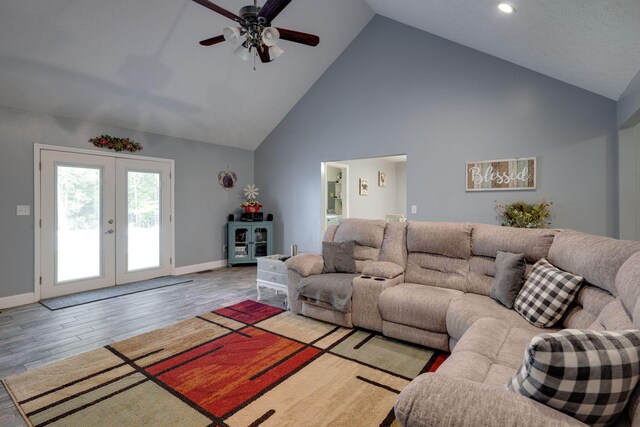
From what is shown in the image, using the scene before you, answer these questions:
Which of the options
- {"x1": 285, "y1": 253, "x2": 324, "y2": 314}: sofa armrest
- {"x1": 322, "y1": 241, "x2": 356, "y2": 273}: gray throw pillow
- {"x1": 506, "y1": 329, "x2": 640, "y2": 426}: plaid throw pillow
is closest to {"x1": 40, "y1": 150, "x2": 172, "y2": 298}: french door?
{"x1": 285, "y1": 253, "x2": 324, "y2": 314}: sofa armrest

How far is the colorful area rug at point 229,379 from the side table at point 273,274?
70 centimetres

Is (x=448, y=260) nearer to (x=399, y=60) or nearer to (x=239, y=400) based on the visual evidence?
(x=239, y=400)

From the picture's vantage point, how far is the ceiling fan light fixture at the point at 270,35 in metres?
2.71

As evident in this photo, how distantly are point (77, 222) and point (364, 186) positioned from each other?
17.9 ft

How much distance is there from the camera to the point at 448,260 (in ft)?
10.3

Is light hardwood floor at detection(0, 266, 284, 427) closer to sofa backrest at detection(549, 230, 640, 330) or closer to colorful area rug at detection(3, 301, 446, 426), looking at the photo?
colorful area rug at detection(3, 301, 446, 426)

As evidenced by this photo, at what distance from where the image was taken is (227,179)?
6512 mm

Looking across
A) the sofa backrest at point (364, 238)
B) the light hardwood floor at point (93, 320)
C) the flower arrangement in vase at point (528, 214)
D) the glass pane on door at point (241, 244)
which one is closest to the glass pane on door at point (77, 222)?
the light hardwood floor at point (93, 320)

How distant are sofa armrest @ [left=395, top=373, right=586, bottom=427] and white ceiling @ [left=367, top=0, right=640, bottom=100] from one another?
2.49m

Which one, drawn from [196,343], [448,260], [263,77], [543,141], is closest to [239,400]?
[196,343]

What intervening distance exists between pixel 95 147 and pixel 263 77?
8.94ft

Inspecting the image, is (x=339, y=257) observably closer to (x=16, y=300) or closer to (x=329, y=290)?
(x=329, y=290)

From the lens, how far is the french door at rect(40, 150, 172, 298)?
14.1 feet

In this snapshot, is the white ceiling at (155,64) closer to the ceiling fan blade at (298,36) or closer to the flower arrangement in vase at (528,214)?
the ceiling fan blade at (298,36)
